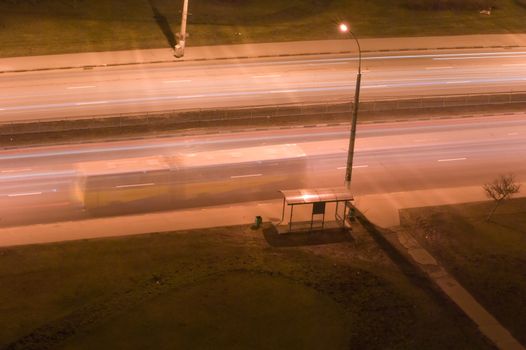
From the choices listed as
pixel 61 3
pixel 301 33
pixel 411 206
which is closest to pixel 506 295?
pixel 411 206

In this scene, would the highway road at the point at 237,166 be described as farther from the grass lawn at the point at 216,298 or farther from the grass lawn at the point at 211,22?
the grass lawn at the point at 211,22

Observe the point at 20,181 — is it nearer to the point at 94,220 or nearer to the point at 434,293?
the point at 94,220

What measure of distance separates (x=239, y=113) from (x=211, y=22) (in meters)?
17.2

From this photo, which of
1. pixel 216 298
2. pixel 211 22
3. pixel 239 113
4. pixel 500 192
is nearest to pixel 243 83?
pixel 239 113

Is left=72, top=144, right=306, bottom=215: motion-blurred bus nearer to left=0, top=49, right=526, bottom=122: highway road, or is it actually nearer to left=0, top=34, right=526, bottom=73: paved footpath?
left=0, top=49, right=526, bottom=122: highway road

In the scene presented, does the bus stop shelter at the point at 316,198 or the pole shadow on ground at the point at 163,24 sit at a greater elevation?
the pole shadow on ground at the point at 163,24

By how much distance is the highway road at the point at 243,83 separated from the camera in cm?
4028

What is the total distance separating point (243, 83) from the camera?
4406 cm

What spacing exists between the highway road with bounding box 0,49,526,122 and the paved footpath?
0.91 m

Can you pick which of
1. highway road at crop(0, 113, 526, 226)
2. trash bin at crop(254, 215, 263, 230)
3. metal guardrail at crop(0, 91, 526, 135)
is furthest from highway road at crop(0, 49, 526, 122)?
trash bin at crop(254, 215, 263, 230)

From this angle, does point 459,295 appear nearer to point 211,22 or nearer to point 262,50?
point 262,50

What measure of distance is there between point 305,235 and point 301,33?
91.4 ft

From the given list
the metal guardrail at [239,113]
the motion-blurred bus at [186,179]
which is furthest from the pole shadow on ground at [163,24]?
the motion-blurred bus at [186,179]

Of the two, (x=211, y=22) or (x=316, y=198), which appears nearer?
(x=316, y=198)
